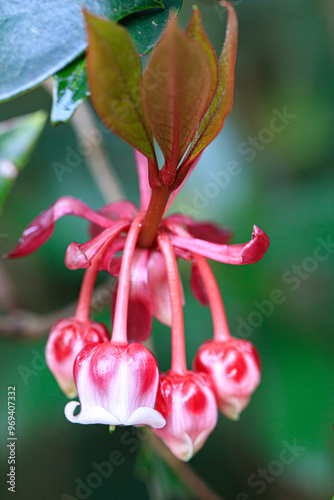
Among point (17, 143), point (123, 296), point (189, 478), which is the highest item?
point (17, 143)

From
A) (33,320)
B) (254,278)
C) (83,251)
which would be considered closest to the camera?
(83,251)

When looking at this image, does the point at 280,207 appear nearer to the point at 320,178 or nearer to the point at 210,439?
the point at 320,178

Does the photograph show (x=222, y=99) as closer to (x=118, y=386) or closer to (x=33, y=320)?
(x=118, y=386)

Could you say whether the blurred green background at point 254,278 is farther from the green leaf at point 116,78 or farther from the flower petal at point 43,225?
the green leaf at point 116,78

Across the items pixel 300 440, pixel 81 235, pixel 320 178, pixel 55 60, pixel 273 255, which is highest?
pixel 55 60

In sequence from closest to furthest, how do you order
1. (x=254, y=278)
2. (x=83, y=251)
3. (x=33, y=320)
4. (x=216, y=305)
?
(x=83, y=251)
(x=216, y=305)
(x=33, y=320)
(x=254, y=278)

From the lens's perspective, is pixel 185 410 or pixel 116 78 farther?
pixel 185 410

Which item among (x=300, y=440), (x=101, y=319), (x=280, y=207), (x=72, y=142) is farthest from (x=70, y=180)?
(x=300, y=440)

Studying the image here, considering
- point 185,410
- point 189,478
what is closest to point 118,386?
point 185,410
